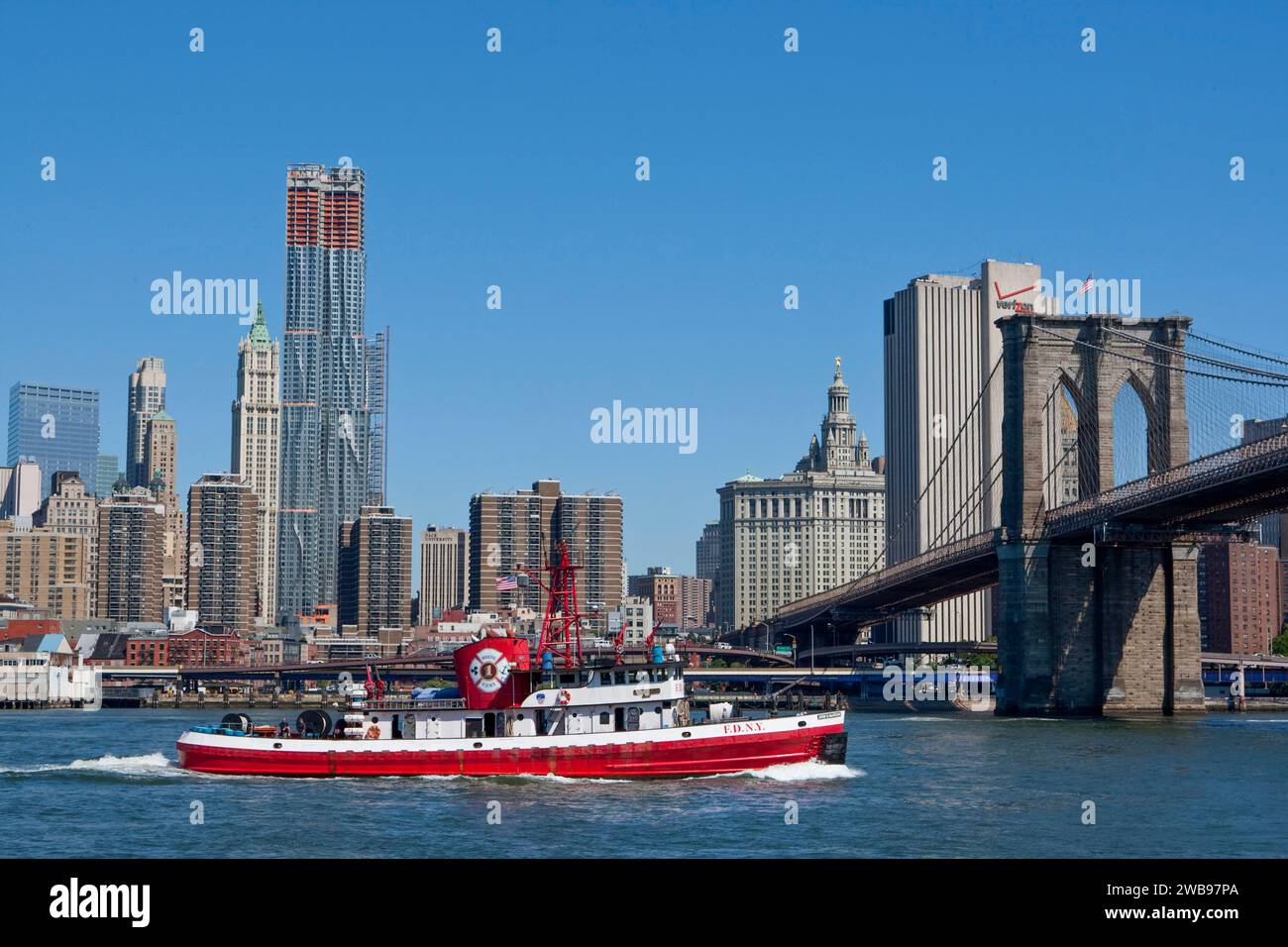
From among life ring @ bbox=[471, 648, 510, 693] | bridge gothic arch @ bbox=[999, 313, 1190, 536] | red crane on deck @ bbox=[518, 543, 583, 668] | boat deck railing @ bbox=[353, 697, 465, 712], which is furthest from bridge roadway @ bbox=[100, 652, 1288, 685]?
life ring @ bbox=[471, 648, 510, 693]

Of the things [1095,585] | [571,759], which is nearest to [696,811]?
[571,759]

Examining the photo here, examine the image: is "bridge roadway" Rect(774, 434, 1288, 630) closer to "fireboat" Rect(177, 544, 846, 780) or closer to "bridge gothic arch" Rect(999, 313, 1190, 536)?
"bridge gothic arch" Rect(999, 313, 1190, 536)

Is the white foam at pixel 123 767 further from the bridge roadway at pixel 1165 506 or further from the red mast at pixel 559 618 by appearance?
the bridge roadway at pixel 1165 506

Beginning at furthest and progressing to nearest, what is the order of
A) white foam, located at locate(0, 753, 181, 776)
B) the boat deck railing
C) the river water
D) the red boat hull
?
white foam, located at locate(0, 753, 181, 776), the boat deck railing, the red boat hull, the river water
